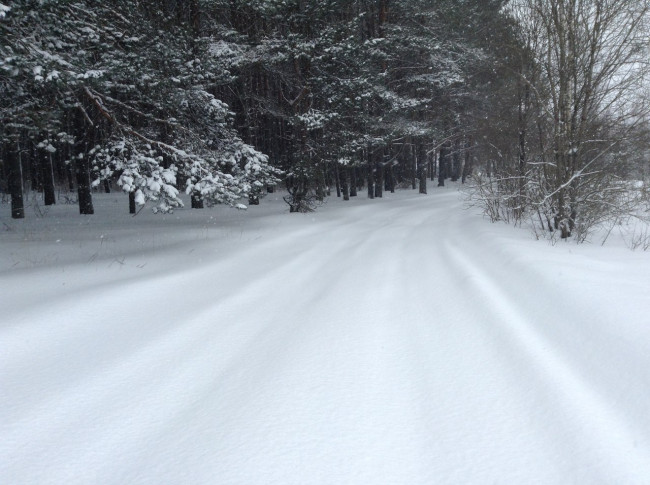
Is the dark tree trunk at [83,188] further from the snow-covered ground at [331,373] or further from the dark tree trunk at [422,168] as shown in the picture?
the dark tree trunk at [422,168]

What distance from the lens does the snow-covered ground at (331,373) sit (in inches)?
92.2

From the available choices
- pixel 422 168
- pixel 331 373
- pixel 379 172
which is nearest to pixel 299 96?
pixel 379 172

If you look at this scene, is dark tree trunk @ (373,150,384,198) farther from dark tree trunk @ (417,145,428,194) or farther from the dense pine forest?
the dense pine forest

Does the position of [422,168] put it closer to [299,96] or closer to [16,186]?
[299,96]

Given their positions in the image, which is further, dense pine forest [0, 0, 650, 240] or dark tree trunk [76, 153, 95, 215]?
dark tree trunk [76, 153, 95, 215]

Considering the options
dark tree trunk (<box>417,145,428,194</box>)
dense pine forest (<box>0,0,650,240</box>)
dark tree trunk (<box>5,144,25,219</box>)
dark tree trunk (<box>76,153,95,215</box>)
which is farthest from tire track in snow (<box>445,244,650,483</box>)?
dark tree trunk (<box>417,145,428,194</box>)

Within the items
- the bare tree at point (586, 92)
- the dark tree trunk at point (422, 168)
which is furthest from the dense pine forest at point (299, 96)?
the dark tree trunk at point (422, 168)

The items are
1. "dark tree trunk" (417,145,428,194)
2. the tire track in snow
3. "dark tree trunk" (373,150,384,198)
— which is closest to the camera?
the tire track in snow

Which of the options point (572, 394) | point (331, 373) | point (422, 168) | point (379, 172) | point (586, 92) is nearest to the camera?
point (572, 394)

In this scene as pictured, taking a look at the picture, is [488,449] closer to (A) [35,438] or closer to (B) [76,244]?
(A) [35,438]

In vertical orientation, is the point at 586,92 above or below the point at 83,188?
above

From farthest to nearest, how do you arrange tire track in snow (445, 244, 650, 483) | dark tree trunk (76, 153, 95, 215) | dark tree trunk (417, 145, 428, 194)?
dark tree trunk (417, 145, 428, 194)
dark tree trunk (76, 153, 95, 215)
tire track in snow (445, 244, 650, 483)

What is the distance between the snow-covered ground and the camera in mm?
2342

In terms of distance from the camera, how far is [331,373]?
3.37m
